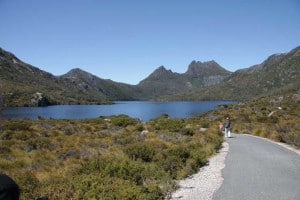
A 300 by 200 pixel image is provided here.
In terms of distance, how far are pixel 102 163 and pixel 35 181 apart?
7.76ft

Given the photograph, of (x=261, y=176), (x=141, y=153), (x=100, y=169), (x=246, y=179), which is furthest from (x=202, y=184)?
(x=141, y=153)

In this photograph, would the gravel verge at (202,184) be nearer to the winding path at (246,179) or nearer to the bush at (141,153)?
the winding path at (246,179)

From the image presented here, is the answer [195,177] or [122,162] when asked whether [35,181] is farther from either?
[195,177]

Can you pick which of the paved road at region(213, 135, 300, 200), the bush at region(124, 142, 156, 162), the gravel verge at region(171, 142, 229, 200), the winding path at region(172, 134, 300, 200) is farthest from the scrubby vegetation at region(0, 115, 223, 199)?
the paved road at region(213, 135, 300, 200)

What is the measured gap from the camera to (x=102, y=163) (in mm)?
11109

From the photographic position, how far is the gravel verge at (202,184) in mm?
9344

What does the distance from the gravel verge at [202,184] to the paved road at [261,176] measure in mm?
223

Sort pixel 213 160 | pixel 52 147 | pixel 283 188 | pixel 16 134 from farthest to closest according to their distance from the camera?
1. pixel 16 134
2. pixel 52 147
3. pixel 213 160
4. pixel 283 188

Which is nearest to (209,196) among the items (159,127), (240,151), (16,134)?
(240,151)

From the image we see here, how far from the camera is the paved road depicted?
930 cm

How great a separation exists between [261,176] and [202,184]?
91.1 inches

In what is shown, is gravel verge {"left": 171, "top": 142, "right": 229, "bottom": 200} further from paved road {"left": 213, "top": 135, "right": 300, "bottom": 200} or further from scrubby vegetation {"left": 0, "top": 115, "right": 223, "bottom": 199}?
scrubby vegetation {"left": 0, "top": 115, "right": 223, "bottom": 199}

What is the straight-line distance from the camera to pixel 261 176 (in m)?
11.7

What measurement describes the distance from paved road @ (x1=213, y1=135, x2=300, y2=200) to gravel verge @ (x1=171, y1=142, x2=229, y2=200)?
0.73ft
